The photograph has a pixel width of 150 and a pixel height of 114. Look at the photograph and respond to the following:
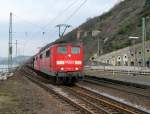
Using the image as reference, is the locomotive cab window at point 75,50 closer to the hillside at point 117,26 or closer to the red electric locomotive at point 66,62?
the red electric locomotive at point 66,62

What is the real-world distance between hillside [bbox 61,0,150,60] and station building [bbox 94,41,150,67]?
16.8 ft

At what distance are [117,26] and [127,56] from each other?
37.9m

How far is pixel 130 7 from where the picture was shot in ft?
566

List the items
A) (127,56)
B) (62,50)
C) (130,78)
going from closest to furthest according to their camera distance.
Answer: (62,50), (130,78), (127,56)

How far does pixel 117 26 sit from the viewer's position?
158 meters

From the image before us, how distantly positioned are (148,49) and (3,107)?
100068 mm

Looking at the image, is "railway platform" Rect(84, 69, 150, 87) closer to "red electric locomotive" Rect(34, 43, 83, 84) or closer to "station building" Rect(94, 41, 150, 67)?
"red electric locomotive" Rect(34, 43, 83, 84)

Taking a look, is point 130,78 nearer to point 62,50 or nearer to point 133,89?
point 62,50

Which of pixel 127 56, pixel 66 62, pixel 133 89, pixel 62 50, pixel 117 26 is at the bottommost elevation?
pixel 133 89

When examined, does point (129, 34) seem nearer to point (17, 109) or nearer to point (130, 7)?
point (130, 7)

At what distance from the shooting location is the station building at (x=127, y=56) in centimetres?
11489

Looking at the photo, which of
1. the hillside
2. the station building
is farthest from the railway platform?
the hillside

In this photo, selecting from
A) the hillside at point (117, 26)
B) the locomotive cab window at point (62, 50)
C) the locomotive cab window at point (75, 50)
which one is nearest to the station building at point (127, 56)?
the hillside at point (117, 26)

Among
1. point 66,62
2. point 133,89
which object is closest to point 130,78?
point 66,62
